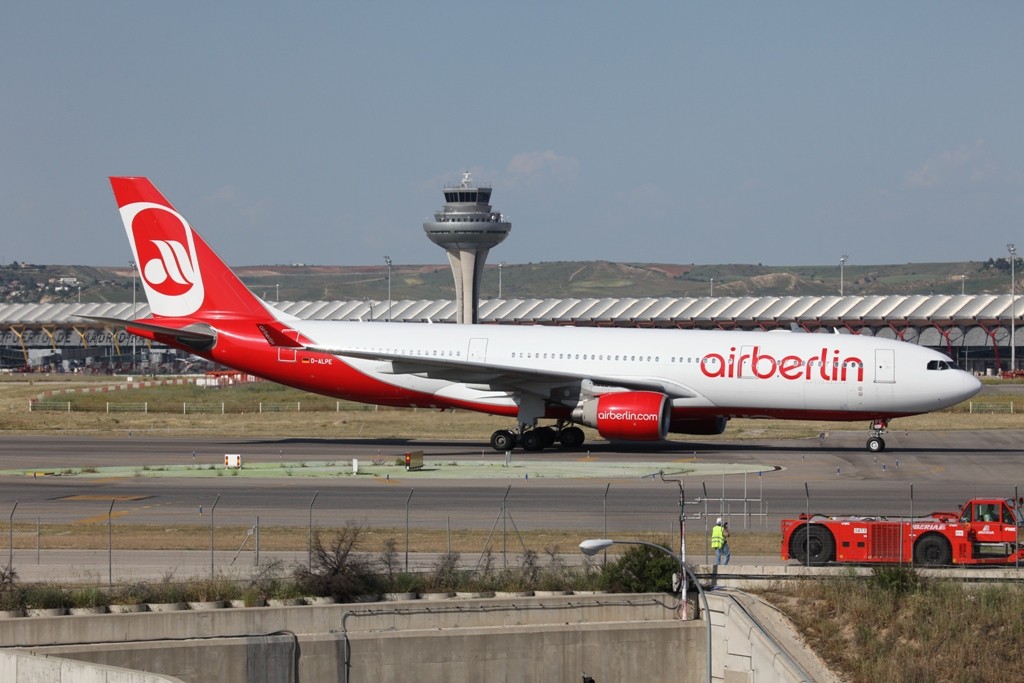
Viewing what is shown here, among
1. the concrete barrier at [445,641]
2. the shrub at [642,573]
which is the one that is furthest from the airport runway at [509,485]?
the concrete barrier at [445,641]

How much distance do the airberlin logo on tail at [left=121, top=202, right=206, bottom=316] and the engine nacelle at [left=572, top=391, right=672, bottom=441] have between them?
1681 centimetres

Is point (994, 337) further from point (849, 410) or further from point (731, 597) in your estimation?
point (731, 597)

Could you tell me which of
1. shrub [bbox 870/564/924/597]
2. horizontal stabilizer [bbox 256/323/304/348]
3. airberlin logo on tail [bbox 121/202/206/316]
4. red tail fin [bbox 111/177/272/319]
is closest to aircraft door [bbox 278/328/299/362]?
horizontal stabilizer [bbox 256/323/304/348]

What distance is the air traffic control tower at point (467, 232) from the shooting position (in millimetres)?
124875

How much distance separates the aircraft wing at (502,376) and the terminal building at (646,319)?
2816 inches

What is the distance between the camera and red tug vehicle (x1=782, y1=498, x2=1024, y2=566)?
88.3ft

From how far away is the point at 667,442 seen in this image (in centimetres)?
5403

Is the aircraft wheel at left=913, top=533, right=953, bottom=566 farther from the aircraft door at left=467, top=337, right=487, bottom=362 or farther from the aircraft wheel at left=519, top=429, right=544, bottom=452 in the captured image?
the aircraft door at left=467, top=337, right=487, bottom=362

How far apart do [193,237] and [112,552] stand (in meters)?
26.0

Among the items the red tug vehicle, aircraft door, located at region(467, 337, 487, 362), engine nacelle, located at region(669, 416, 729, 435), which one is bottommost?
the red tug vehicle

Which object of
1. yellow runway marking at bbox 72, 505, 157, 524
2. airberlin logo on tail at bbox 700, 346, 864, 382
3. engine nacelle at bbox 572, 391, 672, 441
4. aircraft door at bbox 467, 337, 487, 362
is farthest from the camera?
aircraft door at bbox 467, 337, 487, 362

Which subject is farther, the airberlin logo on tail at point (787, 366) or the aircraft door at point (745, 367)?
the aircraft door at point (745, 367)

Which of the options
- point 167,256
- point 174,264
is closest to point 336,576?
point 174,264

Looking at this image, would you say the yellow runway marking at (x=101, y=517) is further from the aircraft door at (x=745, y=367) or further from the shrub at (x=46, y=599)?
the aircraft door at (x=745, y=367)
